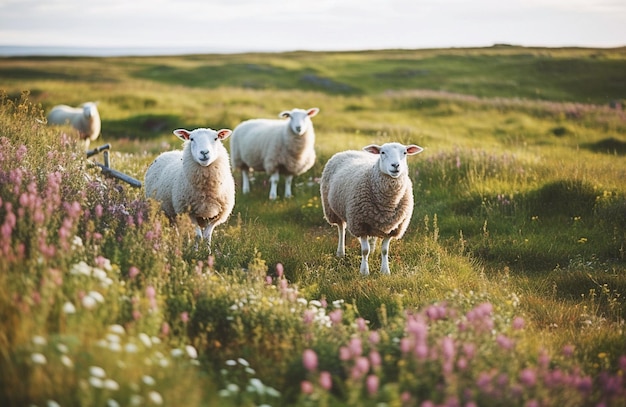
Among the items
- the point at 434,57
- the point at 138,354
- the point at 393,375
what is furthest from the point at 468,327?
the point at 434,57

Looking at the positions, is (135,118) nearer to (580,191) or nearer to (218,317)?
(580,191)

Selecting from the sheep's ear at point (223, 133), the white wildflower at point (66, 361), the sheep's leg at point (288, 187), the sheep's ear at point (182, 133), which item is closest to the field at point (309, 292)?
the white wildflower at point (66, 361)

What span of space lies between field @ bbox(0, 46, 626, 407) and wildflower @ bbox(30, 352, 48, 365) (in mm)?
17

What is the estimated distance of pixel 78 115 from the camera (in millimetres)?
17531

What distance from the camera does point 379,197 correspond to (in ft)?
23.7

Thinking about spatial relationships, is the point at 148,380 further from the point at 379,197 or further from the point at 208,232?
the point at 379,197

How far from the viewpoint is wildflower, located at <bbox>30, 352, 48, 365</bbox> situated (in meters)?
2.88

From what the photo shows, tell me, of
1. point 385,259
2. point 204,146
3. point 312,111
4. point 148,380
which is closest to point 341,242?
point 385,259

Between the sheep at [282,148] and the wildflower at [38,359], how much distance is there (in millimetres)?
8355

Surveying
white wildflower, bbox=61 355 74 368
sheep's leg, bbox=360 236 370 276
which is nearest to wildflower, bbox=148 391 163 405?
white wildflower, bbox=61 355 74 368

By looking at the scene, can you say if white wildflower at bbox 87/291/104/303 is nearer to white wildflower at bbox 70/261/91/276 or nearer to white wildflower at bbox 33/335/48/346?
white wildflower at bbox 70/261/91/276

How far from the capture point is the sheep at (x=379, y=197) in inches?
274

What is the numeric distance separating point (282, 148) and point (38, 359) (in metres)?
9.27

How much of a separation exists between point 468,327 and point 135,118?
2032cm
